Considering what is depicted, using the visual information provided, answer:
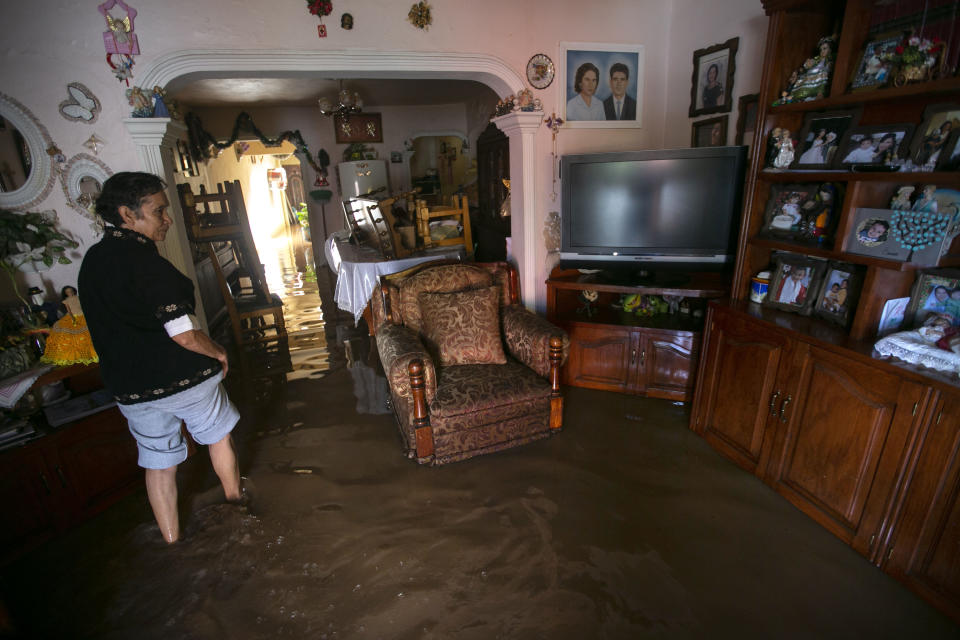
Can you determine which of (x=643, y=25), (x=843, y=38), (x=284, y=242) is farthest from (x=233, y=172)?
(x=843, y=38)

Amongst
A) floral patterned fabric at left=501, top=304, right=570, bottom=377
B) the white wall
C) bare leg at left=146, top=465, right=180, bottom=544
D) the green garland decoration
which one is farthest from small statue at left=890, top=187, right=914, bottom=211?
the green garland decoration

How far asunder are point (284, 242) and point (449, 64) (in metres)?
9.77

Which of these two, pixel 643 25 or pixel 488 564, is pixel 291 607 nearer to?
pixel 488 564

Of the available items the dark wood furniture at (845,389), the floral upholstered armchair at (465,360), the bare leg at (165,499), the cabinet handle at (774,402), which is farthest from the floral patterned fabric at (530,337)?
the bare leg at (165,499)

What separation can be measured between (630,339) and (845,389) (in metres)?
1.25

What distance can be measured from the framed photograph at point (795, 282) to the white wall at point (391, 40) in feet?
3.60

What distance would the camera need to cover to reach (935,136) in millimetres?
1698

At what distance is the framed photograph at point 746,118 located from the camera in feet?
8.63

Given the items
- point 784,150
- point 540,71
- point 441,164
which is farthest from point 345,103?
point 784,150

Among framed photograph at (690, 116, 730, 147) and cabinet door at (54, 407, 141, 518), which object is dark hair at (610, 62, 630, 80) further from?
cabinet door at (54, 407, 141, 518)

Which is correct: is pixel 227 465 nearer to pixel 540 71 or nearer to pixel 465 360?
pixel 465 360

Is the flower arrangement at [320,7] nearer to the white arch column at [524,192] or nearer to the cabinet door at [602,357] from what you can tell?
the white arch column at [524,192]

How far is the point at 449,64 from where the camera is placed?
2.76 meters

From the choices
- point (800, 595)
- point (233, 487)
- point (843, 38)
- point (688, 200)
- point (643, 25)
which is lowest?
point (800, 595)
